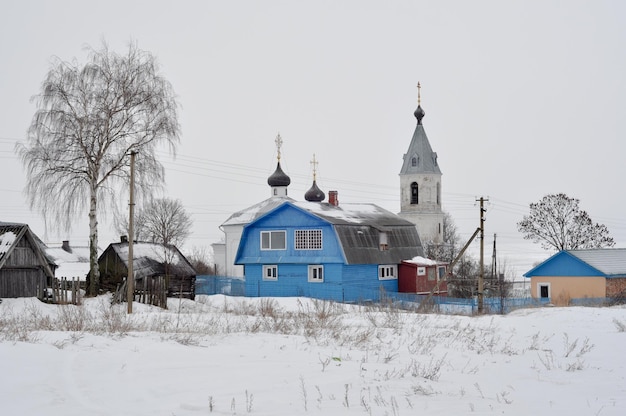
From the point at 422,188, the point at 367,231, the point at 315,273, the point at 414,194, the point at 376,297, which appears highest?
the point at 422,188

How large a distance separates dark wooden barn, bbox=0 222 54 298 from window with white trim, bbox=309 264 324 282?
14.9 metres

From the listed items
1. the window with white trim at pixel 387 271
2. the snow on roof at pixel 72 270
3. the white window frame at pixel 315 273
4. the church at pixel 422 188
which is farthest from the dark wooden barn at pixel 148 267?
the church at pixel 422 188

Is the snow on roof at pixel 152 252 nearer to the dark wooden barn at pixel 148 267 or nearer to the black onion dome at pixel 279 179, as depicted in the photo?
the dark wooden barn at pixel 148 267

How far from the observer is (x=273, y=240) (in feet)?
143

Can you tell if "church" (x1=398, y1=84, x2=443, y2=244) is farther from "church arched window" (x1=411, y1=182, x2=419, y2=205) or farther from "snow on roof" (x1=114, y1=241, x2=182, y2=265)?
"snow on roof" (x1=114, y1=241, x2=182, y2=265)

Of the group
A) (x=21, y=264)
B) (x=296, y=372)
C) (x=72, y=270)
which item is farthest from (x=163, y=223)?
(x=296, y=372)

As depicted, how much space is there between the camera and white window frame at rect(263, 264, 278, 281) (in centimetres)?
4362

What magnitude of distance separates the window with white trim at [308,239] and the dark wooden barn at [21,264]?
576 inches

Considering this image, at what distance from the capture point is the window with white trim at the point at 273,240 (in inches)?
1702

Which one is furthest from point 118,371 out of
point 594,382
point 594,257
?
point 594,257

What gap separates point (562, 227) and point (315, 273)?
85.8 ft

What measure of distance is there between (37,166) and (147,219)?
1946 inches

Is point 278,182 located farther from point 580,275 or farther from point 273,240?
point 580,275

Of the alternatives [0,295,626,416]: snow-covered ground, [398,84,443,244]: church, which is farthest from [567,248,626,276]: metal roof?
[398,84,443,244]: church
